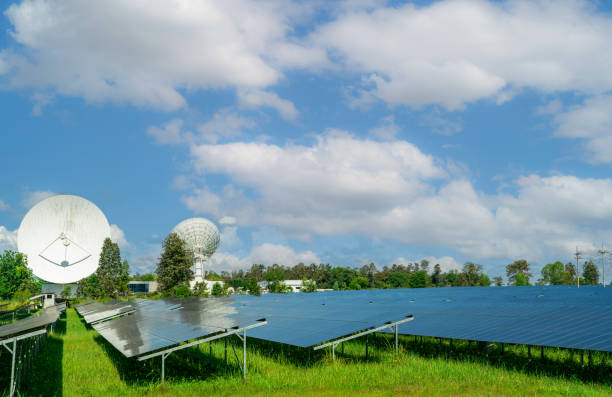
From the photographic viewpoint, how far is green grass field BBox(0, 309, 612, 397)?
1502cm

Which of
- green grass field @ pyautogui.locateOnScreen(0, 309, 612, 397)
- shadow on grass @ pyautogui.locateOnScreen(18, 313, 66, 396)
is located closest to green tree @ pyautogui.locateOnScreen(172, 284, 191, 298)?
shadow on grass @ pyautogui.locateOnScreen(18, 313, 66, 396)

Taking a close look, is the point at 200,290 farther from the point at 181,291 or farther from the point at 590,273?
the point at 590,273

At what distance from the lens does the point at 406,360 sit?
19.4 meters

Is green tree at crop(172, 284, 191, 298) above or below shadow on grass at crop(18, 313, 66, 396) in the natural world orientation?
below

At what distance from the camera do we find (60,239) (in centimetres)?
7881

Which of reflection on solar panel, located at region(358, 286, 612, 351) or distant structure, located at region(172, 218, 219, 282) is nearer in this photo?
reflection on solar panel, located at region(358, 286, 612, 351)

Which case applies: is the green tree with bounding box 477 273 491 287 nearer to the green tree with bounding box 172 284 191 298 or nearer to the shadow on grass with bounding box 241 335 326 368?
the green tree with bounding box 172 284 191 298

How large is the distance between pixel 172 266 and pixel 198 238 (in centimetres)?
2110

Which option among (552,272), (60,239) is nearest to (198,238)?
(60,239)

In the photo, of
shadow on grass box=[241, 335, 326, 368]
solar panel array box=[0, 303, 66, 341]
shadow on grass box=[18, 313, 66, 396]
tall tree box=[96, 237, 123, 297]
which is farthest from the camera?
tall tree box=[96, 237, 123, 297]

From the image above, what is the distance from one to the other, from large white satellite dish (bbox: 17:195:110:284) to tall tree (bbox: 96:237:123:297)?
1301 centimetres

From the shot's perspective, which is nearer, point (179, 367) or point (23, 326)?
point (23, 326)

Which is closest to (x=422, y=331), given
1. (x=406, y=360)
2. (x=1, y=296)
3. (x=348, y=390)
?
(x=406, y=360)

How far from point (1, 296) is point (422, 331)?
8864 centimetres
